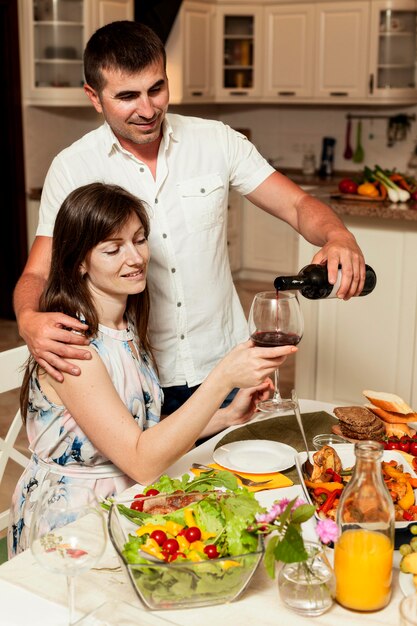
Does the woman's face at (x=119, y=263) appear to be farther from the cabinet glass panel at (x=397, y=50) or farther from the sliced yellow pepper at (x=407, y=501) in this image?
the cabinet glass panel at (x=397, y=50)

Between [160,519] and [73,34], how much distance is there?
4.69 meters

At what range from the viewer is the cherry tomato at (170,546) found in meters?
1.14

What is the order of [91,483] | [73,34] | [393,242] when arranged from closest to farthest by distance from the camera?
[91,483] < [393,242] < [73,34]

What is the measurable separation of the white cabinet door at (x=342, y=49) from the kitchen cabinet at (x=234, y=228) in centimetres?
109

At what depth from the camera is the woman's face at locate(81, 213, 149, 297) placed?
1.69m

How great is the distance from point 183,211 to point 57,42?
11.6ft

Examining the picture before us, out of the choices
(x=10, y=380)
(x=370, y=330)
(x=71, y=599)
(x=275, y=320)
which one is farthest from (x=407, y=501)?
(x=370, y=330)

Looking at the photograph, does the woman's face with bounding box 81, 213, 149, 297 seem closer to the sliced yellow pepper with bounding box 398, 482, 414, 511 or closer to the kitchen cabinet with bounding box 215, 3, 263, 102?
the sliced yellow pepper with bounding box 398, 482, 414, 511

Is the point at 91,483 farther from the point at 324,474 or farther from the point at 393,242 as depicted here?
the point at 393,242

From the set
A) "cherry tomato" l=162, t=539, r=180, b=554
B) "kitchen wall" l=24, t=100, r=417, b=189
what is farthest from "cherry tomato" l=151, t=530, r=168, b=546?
"kitchen wall" l=24, t=100, r=417, b=189

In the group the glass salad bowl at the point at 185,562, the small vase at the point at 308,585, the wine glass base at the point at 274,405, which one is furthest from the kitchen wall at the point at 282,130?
the small vase at the point at 308,585

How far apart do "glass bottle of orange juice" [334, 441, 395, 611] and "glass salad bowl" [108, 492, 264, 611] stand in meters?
0.12

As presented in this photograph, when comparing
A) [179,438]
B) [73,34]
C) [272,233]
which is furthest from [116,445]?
[272,233]

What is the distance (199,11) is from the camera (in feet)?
20.8
